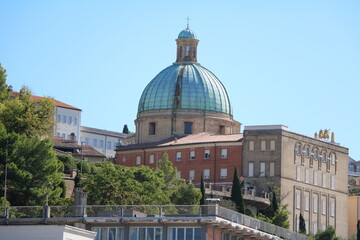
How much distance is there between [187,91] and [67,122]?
72.7 ft

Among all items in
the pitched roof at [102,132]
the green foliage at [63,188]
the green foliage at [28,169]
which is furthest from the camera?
the pitched roof at [102,132]

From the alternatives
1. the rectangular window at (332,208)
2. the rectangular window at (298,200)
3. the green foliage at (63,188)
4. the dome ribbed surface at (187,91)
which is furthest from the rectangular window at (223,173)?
the green foliage at (63,188)

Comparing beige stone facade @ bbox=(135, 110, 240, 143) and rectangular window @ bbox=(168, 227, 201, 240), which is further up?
beige stone facade @ bbox=(135, 110, 240, 143)

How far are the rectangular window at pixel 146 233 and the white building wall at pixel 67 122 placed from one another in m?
93.4

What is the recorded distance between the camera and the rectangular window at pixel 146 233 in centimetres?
6556

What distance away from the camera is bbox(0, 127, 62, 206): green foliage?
8894 cm

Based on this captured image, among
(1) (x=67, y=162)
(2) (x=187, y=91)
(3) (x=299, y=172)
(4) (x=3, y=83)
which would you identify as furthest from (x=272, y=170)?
(4) (x=3, y=83)

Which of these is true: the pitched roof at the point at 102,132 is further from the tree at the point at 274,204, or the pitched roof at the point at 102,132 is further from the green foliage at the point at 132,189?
the green foliage at the point at 132,189

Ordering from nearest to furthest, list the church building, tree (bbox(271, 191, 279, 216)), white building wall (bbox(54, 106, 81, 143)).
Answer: tree (bbox(271, 191, 279, 216)) → the church building → white building wall (bbox(54, 106, 81, 143))

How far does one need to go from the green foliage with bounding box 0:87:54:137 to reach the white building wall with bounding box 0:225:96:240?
1588 inches

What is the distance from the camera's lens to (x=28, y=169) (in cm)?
9081

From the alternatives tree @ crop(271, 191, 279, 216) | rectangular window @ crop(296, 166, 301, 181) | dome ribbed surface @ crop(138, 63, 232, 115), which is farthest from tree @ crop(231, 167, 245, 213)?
dome ribbed surface @ crop(138, 63, 232, 115)

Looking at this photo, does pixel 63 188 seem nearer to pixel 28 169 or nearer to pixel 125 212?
pixel 28 169

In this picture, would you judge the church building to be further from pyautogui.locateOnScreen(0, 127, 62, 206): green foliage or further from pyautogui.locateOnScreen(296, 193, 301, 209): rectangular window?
pyautogui.locateOnScreen(0, 127, 62, 206): green foliage
